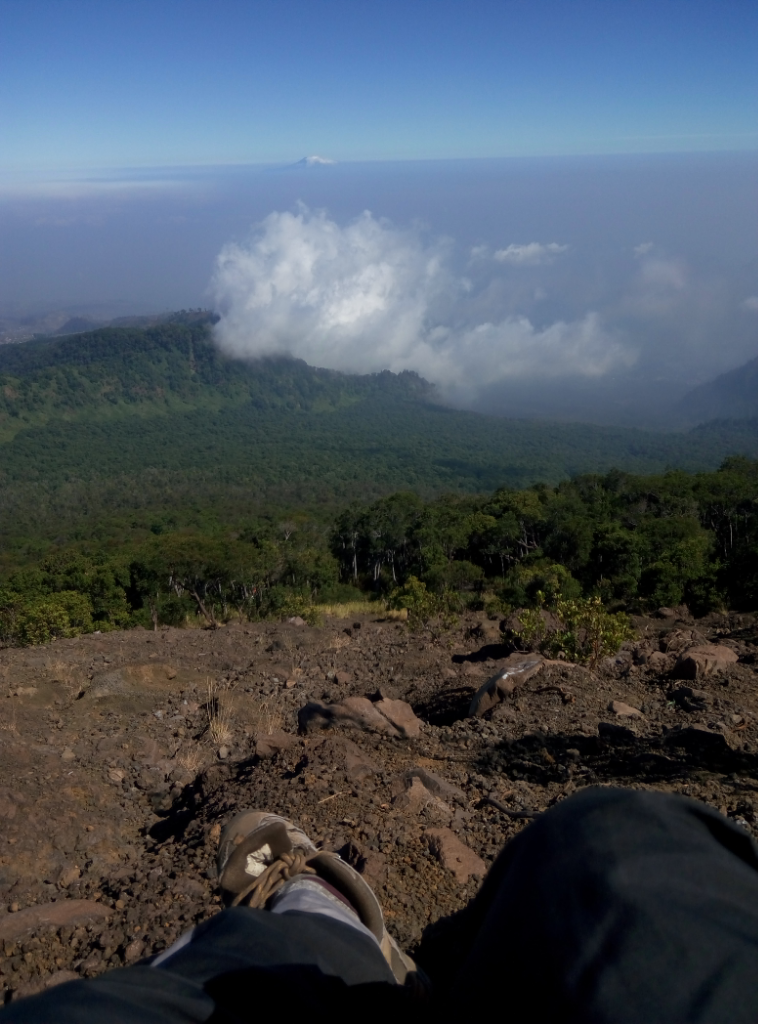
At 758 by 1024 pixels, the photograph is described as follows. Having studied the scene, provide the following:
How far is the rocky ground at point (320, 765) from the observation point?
8.84ft

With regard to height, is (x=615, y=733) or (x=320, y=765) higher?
(x=320, y=765)

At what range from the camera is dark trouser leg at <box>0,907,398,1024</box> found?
116cm

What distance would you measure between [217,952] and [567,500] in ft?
77.6

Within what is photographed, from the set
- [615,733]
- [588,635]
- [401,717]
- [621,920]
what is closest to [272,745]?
[401,717]

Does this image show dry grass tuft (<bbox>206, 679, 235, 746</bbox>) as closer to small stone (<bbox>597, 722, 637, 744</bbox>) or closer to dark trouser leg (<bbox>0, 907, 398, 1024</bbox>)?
small stone (<bbox>597, 722, 637, 744</bbox>)

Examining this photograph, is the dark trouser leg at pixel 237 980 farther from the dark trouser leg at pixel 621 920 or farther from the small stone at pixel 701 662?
the small stone at pixel 701 662

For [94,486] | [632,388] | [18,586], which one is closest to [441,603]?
[18,586]

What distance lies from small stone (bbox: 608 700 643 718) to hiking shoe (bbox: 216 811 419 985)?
117 inches

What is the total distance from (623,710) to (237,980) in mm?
3917

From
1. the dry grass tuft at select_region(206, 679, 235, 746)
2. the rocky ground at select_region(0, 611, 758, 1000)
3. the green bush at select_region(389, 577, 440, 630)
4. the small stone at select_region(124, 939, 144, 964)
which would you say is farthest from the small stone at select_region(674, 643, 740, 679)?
the small stone at select_region(124, 939, 144, 964)

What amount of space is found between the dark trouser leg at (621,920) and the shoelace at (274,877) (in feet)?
2.78

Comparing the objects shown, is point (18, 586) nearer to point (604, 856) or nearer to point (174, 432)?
point (604, 856)

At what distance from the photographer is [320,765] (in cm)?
379

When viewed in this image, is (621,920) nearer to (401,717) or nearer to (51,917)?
(51,917)
